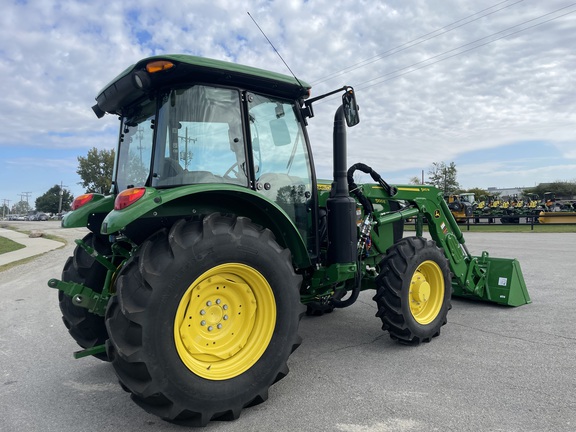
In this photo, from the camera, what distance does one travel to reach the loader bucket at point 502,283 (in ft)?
18.6

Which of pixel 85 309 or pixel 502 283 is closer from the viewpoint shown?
pixel 85 309

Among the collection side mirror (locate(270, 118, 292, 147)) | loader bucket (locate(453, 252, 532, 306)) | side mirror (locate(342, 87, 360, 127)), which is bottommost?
loader bucket (locate(453, 252, 532, 306))

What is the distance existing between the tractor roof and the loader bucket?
3.72 meters

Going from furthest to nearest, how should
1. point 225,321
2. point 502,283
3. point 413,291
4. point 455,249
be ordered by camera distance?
1. point 502,283
2. point 455,249
3. point 413,291
4. point 225,321

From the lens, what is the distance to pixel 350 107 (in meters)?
3.77

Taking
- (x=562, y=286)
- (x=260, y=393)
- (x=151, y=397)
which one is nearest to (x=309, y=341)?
(x=260, y=393)

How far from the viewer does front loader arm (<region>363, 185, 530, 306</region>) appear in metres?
5.11

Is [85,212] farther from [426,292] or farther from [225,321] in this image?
[426,292]

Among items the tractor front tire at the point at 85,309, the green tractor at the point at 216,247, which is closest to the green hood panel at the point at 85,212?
the green tractor at the point at 216,247

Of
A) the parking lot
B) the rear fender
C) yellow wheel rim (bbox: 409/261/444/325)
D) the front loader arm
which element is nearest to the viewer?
the rear fender

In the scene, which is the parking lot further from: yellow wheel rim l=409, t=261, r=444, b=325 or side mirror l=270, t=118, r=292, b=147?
side mirror l=270, t=118, r=292, b=147

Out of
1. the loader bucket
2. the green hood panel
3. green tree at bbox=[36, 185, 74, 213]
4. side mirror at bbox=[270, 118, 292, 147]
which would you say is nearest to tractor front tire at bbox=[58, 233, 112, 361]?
the green hood panel

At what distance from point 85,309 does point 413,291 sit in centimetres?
316

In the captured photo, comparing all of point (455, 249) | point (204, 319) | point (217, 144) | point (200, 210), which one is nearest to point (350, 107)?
point (217, 144)
